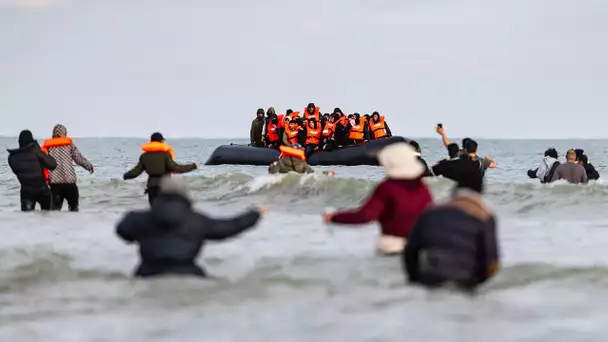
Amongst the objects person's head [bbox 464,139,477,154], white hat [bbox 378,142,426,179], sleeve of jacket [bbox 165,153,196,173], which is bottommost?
sleeve of jacket [bbox 165,153,196,173]

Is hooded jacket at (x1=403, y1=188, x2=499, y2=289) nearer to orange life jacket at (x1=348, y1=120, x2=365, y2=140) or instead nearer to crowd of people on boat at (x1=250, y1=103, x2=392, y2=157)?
crowd of people on boat at (x1=250, y1=103, x2=392, y2=157)

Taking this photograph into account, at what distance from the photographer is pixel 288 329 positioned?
6.77 metres

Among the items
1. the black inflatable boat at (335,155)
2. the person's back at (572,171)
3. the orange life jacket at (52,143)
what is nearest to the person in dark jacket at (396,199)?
the orange life jacket at (52,143)

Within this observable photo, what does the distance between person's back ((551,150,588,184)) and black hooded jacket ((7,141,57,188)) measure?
8.62 metres

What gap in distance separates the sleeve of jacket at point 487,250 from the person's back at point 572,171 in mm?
10848

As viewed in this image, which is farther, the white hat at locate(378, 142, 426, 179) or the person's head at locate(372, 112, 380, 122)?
the person's head at locate(372, 112, 380, 122)

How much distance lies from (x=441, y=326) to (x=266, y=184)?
15.4 meters

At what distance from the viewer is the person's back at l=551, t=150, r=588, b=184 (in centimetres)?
1778

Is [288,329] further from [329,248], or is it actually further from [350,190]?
[350,190]

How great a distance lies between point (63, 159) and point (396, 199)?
7.12m

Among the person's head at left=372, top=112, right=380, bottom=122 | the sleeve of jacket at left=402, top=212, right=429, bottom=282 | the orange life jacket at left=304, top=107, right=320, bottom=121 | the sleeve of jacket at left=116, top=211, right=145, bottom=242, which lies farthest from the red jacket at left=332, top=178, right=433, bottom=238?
the person's head at left=372, top=112, right=380, bottom=122

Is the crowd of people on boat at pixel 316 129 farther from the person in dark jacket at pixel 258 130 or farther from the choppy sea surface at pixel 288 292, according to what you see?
the choppy sea surface at pixel 288 292

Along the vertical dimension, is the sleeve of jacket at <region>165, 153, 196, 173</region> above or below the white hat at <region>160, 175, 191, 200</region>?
below

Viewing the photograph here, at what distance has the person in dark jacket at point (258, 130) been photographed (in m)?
30.7
